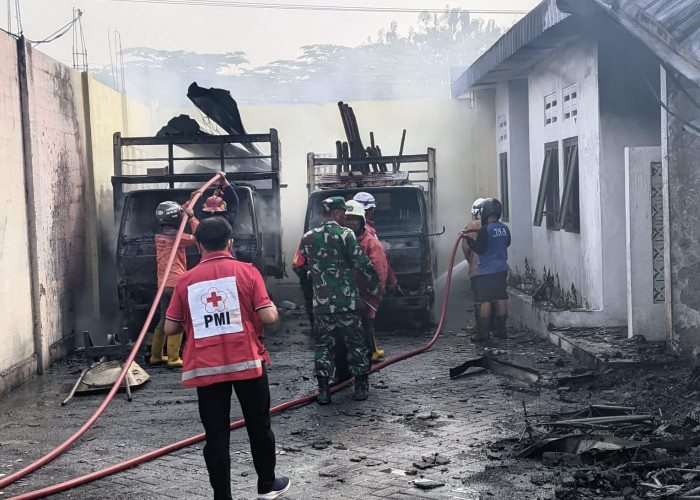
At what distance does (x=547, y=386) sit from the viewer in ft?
28.6

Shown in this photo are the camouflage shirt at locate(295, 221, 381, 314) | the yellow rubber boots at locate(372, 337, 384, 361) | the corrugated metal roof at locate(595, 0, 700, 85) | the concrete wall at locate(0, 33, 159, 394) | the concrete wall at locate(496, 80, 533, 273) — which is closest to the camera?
the corrugated metal roof at locate(595, 0, 700, 85)

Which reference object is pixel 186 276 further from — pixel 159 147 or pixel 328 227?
pixel 159 147

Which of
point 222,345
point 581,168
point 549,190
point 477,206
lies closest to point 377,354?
point 477,206

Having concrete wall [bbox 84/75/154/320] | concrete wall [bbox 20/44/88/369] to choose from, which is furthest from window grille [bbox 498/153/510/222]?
concrete wall [bbox 20/44/88/369]

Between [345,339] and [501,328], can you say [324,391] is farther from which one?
[501,328]

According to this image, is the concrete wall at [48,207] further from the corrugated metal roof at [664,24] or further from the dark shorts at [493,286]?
the corrugated metal roof at [664,24]

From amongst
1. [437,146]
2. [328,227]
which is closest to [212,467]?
[328,227]

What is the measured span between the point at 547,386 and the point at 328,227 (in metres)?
2.58

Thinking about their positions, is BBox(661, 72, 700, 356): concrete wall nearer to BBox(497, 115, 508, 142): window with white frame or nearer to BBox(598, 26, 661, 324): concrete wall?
BBox(598, 26, 661, 324): concrete wall

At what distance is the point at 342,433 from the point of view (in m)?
7.25

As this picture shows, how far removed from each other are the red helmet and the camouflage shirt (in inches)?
95.8

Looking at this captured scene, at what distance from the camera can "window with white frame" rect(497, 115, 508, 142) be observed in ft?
59.5

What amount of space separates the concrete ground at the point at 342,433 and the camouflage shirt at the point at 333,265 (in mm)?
942

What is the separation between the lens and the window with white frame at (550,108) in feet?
45.3
